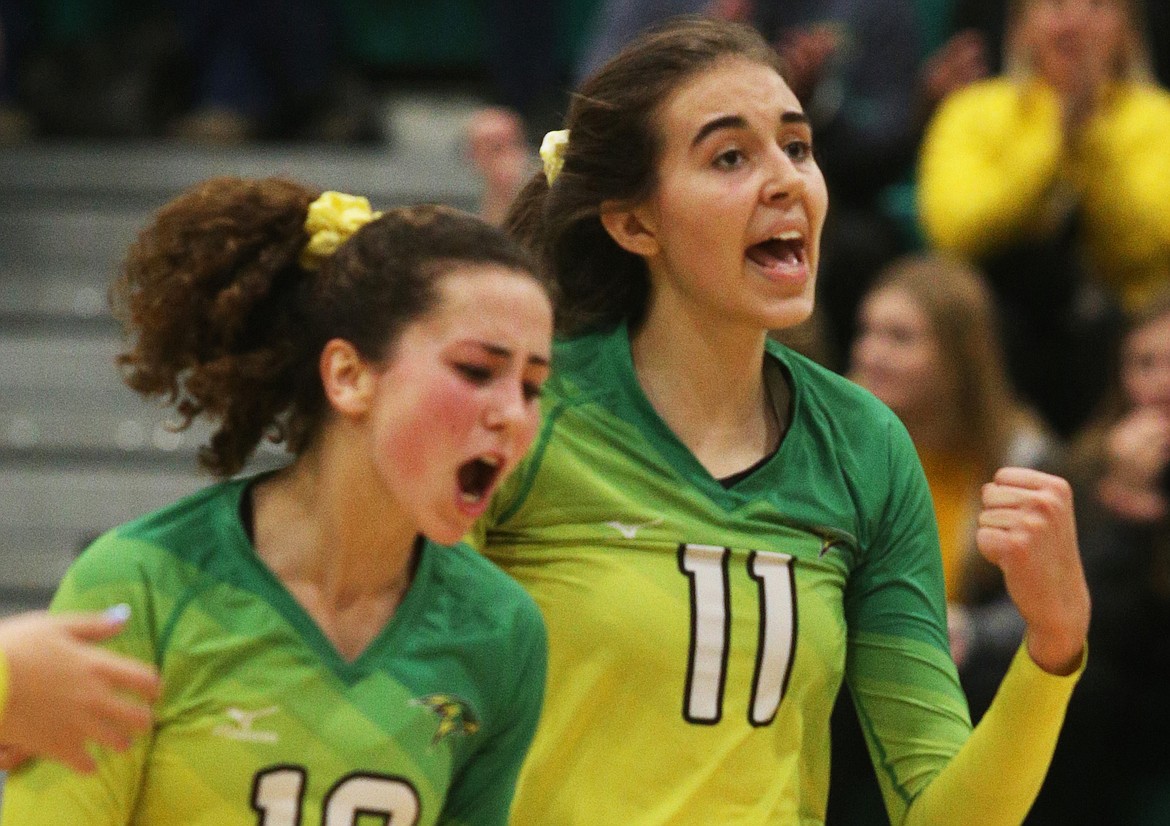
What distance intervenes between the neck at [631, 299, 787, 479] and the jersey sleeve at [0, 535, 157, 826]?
2.52 feet

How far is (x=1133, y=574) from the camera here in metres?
4.29

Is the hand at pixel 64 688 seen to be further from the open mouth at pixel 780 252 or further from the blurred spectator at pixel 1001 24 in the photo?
the blurred spectator at pixel 1001 24

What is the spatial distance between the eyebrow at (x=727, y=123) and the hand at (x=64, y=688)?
3.41ft

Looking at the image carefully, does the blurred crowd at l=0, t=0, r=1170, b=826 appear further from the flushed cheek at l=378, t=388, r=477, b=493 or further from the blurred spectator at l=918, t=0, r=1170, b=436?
the flushed cheek at l=378, t=388, r=477, b=493

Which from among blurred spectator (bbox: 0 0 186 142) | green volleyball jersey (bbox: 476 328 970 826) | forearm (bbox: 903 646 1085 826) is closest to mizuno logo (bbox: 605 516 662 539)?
green volleyball jersey (bbox: 476 328 970 826)

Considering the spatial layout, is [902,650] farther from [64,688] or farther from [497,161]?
[497,161]

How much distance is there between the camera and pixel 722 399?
2.60 m

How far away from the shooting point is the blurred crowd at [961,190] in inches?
169

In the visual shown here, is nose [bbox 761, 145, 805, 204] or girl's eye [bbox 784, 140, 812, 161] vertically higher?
girl's eye [bbox 784, 140, 812, 161]

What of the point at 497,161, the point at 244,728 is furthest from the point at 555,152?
the point at 497,161

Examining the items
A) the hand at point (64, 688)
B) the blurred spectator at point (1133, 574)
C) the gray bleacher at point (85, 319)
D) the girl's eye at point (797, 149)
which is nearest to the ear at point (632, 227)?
the girl's eye at point (797, 149)

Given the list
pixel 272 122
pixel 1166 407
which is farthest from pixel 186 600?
pixel 272 122

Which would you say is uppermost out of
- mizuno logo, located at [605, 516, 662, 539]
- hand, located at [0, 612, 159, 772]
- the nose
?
the nose

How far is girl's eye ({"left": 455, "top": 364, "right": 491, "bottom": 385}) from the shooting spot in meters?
2.11
